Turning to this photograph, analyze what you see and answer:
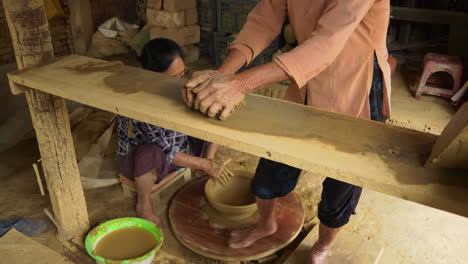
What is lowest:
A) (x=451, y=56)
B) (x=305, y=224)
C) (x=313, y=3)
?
(x=305, y=224)

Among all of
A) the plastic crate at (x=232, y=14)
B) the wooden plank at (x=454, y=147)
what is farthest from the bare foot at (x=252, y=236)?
the plastic crate at (x=232, y=14)

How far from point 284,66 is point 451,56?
4274mm

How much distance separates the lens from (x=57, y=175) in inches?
97.3

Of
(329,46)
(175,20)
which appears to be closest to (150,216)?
(329,46)

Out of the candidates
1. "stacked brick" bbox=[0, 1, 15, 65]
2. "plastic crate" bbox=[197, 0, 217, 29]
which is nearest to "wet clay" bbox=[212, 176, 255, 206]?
"plastic crate" bbox=[197, 0, 217, 29]

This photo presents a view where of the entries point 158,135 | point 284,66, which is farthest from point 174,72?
point 284,66

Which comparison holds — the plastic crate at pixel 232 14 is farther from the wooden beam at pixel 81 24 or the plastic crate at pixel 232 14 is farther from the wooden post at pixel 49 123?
the wooden post at pixel 49 123

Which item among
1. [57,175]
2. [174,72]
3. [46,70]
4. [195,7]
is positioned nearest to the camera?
[46,70]

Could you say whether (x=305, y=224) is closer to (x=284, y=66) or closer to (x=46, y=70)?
(x=284, y=66)

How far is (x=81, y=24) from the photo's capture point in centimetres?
678

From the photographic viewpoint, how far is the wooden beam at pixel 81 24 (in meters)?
6.69

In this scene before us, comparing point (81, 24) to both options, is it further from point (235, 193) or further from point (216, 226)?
point (216, 226)

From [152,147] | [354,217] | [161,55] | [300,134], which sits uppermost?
[300,134]

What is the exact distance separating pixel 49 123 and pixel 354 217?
222 cm
